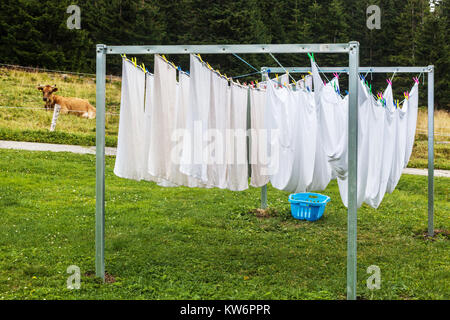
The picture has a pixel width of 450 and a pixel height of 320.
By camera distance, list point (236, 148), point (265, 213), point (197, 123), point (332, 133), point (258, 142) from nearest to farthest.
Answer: point (197, 123) → point (332, 133) → point (236, 148) → point (258, 142) → point (265, 213)

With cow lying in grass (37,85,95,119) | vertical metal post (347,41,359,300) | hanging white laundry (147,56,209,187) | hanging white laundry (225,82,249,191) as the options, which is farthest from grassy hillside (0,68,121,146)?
vertical metal post (347,41,359,300)

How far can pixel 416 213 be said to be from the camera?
310 inches

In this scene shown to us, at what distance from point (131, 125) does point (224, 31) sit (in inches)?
891

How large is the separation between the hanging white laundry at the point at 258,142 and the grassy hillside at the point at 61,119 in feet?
30.1

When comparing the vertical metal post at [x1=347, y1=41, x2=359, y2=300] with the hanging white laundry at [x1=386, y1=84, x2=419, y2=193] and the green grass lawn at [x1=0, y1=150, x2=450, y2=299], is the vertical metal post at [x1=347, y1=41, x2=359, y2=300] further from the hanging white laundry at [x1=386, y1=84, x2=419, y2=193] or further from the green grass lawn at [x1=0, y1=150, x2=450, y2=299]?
the hanging white laundry at [x1=386, y1=84, x2=419, y2=193]

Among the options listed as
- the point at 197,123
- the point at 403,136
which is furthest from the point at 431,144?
the point at 197,123

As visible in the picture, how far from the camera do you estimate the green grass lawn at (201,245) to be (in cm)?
432

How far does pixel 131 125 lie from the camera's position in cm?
442

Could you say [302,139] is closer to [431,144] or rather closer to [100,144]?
[100,144]

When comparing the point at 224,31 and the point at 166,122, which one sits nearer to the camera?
the point at 166,122

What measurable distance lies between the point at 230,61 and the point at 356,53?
21609 millimetres

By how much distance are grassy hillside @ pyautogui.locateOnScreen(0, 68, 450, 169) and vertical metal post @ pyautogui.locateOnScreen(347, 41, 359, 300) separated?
34.2ft

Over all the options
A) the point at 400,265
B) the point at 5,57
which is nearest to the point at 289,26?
the point at 5,57

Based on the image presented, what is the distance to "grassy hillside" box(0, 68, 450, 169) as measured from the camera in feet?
44.3
